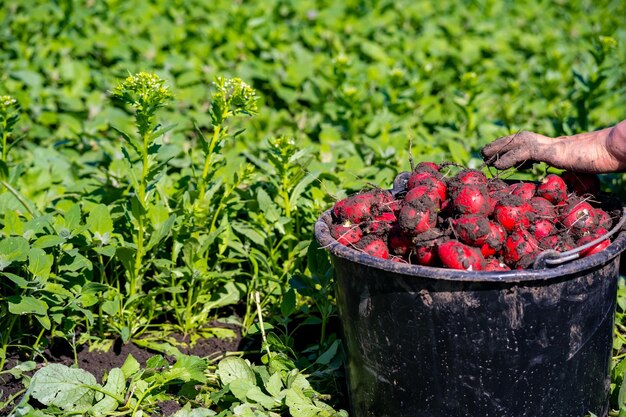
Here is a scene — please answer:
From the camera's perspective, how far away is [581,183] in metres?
2.54

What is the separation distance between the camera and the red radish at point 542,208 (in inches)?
92.3

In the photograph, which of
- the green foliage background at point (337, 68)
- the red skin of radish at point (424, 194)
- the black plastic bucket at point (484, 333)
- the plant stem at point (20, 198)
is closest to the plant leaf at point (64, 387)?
the plant stem at point (20, 198)

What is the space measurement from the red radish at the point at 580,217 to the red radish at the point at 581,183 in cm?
19

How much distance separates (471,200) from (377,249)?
31 centimetres

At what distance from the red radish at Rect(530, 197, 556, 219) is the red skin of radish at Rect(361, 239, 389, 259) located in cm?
47

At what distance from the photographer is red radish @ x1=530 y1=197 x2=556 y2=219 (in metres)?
2.34

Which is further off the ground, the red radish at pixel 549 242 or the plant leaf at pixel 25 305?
the red radish at pixel 549 242

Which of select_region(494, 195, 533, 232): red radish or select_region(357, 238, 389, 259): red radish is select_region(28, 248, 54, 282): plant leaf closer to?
select_region(357, 238, 389, 259): red radish

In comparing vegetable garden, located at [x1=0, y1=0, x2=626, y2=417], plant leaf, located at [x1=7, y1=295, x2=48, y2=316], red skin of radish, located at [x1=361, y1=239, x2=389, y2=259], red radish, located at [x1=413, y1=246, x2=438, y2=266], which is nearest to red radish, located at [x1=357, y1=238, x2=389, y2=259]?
red skin of radish, located at [x1=361, y1=239, x2=389, y2=259]

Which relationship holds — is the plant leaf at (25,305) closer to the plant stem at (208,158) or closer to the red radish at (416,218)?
the plant stem at (208,158)

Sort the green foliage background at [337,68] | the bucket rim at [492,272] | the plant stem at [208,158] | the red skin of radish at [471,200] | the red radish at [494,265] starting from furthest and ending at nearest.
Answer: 1. the green foliage background at [337,68]
2. the plant stem at [208,158]
3. the red skin of radish at [471,200]
4. the red radish at [494,265]
5. the bucket rim at [492,272]

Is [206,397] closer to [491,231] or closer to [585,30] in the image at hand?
[491,231]

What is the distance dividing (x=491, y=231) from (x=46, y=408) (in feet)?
5.14

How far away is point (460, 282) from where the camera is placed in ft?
6.79
